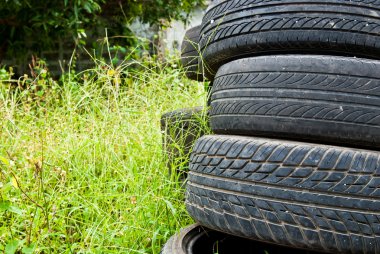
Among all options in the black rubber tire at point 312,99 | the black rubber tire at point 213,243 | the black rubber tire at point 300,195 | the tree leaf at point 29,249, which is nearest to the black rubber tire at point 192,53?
the black rubber tire at point 213,243

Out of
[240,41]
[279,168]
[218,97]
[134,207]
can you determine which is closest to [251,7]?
[240,41]

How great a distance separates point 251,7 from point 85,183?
129 centimetres

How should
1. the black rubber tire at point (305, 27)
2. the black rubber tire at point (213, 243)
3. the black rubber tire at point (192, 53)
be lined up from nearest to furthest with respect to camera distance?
the black rubber tire at point (305, 27) → the black rubber tire at point (213, 243) → the black rubber tire at point (192, 53)

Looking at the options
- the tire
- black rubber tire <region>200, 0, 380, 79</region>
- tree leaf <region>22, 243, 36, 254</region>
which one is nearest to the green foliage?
the tire

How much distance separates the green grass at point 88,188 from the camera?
228 cm

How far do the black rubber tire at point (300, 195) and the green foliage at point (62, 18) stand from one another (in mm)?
2966

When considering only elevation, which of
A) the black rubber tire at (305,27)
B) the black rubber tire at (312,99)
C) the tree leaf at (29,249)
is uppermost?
the black rubber tire at (305,27)

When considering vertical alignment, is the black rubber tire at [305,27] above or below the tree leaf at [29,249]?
above

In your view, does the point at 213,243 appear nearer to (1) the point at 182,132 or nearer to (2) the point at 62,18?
(1) the point at 182,132

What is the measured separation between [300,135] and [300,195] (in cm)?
22

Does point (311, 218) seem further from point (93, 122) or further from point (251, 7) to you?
point (93, 122)

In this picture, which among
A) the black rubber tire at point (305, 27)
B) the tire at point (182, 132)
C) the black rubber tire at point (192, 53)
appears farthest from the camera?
the black rubber tire at point (192, 53)

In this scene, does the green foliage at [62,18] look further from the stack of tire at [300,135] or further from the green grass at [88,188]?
the stack of tire at [300,135]

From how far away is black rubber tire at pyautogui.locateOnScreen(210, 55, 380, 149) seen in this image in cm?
184
